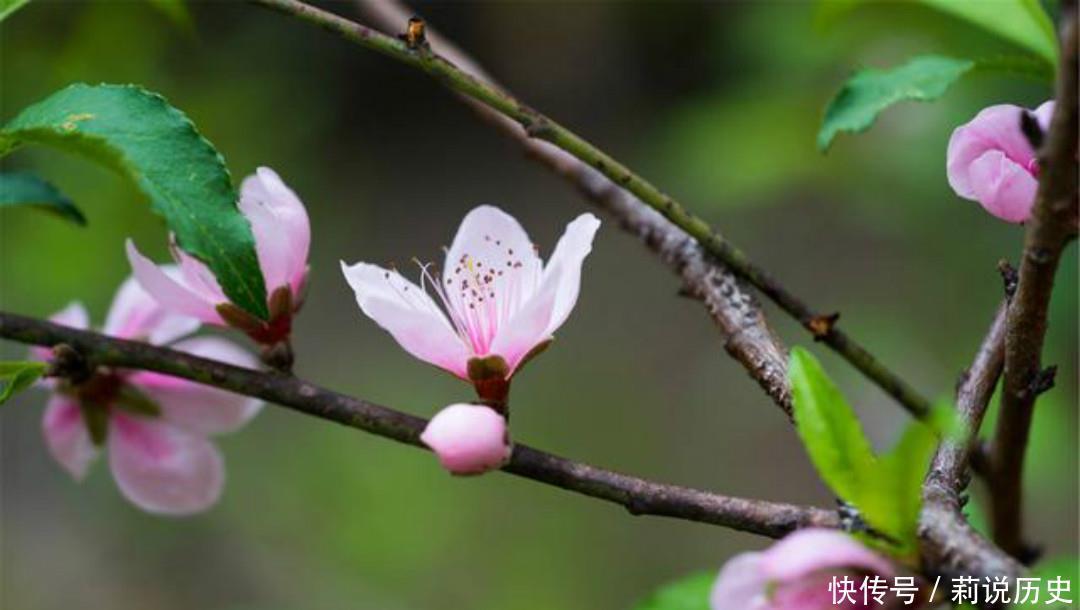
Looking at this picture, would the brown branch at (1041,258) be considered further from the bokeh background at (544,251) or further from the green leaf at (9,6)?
the green leaf at (9,6)

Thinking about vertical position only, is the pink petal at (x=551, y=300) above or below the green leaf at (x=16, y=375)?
above

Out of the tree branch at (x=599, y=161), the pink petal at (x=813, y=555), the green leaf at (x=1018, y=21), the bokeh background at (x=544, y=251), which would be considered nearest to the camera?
the pink petal at (x=813, y=555)

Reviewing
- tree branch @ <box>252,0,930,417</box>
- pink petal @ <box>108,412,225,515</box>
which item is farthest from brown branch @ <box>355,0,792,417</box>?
pink petal @ <box>108,412,225,515</box>

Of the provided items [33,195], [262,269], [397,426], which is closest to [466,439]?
[397,426]

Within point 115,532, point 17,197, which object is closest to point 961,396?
point 17,197

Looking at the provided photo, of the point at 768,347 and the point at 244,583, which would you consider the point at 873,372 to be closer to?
the point at 768,347

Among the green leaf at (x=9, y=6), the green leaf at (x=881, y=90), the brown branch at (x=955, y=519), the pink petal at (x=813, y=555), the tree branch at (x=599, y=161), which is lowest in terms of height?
the pink petal at (x=813, y=555)

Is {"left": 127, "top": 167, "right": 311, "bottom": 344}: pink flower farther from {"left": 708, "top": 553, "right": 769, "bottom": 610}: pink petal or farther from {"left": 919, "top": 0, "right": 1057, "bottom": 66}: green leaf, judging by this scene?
{"left": 919, "top": 0, "right": 1057, "bottom": 66}: green leaf

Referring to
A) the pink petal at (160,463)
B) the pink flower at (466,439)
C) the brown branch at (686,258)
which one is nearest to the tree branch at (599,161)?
the brown branch at (686,258)
